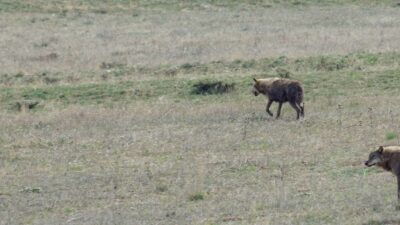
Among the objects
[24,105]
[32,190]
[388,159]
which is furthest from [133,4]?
[388,159]

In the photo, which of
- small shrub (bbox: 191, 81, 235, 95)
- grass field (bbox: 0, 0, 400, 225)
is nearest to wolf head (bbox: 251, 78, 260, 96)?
grass field (bbox: 0, 0, 400, 225)

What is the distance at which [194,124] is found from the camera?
25.3 metres

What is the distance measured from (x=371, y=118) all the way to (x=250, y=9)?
33556mm

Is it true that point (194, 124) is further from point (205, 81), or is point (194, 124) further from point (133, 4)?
point (133, 4)

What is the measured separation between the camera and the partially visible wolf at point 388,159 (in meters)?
16.6

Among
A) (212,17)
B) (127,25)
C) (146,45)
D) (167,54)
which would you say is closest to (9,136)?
(167,54)

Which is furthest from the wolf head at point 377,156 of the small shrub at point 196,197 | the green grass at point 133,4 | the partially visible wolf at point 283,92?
the green grass at point 133,4

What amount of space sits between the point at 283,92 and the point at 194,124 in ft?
8.00

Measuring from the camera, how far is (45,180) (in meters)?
20.0

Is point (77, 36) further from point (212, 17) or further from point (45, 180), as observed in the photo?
point (45, 180)

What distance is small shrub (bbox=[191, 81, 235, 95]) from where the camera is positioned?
30.0 metres

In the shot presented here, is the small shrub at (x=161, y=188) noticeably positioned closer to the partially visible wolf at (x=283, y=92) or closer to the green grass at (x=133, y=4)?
the partially visible wolf at (x=283, y=92)

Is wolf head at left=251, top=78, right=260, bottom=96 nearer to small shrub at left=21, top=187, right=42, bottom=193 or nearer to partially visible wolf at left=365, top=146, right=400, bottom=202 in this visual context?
small shrub at left=21, top=187, right=42, bottom=193

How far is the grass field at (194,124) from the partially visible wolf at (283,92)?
0.43 meters
